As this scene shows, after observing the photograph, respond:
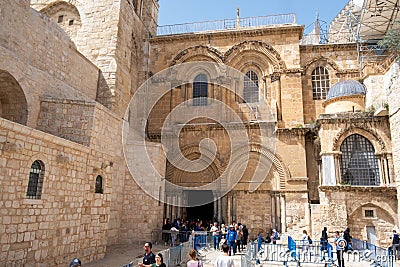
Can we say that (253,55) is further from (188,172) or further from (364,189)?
(364,189)

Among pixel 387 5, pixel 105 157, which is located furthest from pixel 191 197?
pixel 387 5

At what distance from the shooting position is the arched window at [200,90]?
58.6ft

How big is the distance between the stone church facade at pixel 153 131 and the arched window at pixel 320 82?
6 cm

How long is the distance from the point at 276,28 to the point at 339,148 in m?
7.56

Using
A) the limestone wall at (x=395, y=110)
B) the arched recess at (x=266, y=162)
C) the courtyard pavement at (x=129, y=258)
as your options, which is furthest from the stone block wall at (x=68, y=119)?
the limestone wall at (x=395, y=110)

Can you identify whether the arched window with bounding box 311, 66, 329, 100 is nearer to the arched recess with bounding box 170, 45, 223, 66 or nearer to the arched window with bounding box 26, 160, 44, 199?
the arched recess with bounding box 170, 45, 223, 66

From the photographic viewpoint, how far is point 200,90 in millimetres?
18172

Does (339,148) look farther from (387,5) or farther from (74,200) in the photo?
(74,200)

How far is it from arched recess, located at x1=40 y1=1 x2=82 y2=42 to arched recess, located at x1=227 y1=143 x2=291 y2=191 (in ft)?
34.1

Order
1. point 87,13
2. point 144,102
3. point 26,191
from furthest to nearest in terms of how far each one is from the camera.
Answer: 1. point 144,102
2. point 87,13
3. point 26,191

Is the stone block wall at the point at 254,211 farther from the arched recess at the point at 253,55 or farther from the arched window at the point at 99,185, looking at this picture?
the arched window at the point at 99,185

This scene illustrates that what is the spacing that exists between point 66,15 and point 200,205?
12564mm

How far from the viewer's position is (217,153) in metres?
16.2

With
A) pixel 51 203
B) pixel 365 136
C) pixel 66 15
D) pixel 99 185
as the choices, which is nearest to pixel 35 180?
pixel 51 203
